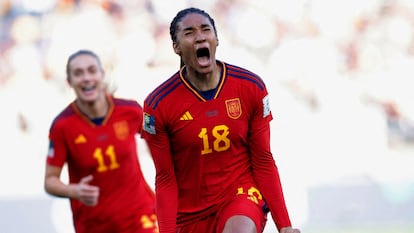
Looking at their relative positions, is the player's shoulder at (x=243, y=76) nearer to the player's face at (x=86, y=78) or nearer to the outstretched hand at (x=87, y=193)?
the outstretched hand at (x=87, y=193)

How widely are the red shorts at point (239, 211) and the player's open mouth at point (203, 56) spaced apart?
721mm

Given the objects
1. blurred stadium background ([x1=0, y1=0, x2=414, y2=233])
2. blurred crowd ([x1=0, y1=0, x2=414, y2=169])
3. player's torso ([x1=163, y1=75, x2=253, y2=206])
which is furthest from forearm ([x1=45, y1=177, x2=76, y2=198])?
blurred crowd ([x1=0, y1=0, x2=414, y2=169])

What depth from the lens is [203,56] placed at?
4336mm

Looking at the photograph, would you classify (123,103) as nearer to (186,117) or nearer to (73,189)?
(73,189)

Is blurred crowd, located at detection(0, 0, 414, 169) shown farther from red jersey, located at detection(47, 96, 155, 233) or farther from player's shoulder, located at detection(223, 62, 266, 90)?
player's shoulder, located at detection(223, 62, 266, 90)

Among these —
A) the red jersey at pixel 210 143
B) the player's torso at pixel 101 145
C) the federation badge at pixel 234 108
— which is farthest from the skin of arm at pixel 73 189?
the federation badge at pixel 234 108

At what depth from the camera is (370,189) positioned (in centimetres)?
971

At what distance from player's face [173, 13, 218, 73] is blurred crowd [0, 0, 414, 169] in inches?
237

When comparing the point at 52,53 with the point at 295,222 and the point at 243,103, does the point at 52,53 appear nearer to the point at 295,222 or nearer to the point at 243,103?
the point at 295,222

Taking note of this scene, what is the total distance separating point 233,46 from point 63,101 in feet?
7.53

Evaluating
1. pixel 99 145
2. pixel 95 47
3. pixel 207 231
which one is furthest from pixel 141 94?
pixel 207 231

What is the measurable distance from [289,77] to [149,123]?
642 cm

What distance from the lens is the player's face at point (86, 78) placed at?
20.0ft

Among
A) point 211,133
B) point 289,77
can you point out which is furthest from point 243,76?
point 289,77
